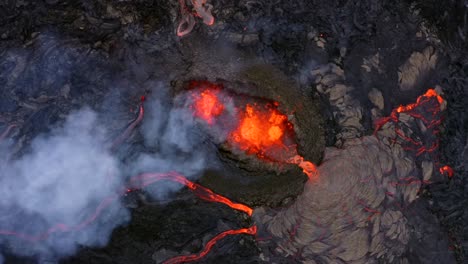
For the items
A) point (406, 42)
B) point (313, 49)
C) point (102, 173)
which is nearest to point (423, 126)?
point (406, 42)

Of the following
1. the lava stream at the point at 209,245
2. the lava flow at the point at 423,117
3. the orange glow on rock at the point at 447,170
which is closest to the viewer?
the lava stream at the point at 209,245

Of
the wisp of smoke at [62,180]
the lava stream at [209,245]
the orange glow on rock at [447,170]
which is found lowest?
the lava stream at [209,245]

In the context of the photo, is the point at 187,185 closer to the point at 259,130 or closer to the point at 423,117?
the point at 259,130

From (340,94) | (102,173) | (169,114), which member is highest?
(340,94)

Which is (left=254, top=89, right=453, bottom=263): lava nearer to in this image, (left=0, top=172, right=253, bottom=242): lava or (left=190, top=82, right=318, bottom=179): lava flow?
(left=190, top=82, right=318, bottom=179): lava flow

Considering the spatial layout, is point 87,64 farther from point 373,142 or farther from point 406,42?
point 406,42

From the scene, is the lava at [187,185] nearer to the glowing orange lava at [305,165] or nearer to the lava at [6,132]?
the glowing orange lava at [305,165]

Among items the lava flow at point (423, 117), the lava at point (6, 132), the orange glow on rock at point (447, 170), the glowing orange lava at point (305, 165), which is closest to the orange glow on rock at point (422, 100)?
the lava flow at point (423, 117)
